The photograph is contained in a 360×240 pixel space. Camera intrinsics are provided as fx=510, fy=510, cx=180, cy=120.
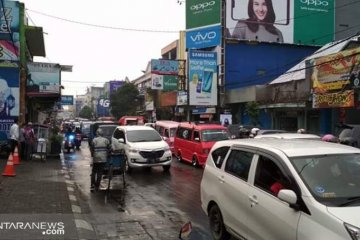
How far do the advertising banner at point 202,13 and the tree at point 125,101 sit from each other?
3248cm

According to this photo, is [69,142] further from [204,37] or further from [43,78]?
[204,37]

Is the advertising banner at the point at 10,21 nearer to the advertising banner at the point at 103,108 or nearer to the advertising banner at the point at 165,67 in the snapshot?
the advertising banner at the point at 165,67

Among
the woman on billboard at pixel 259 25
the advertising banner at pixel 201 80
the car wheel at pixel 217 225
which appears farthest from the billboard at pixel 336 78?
the woman on billboard at pixel 259 25

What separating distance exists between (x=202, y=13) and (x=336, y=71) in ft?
78.5

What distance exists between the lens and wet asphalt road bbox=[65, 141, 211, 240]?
33.0 ft

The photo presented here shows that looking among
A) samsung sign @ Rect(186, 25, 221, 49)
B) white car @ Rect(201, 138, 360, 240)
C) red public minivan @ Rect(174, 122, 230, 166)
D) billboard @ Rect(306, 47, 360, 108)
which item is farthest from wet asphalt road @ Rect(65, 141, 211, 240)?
samsung sign @ Rect(186, 25, 221, 49)

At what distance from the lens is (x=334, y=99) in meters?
24.3

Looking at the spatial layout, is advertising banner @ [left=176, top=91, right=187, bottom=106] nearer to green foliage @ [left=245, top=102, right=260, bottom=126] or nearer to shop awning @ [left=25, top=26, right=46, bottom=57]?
green foliage @ [left=245, top=102, right=260, bottom=126]

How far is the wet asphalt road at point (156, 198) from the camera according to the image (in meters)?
10.0

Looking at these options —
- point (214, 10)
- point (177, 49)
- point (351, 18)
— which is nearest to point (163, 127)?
point (214, 10)

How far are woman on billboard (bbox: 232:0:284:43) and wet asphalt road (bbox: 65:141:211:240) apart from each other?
2834 centimetres

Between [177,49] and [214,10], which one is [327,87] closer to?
[214,10]

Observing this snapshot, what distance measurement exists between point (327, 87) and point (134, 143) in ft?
37.0

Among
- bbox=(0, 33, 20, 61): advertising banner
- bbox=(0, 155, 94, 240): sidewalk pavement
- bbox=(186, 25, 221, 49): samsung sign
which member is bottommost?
bbox=(0, 155, 94, 240): sidewalk pavement
